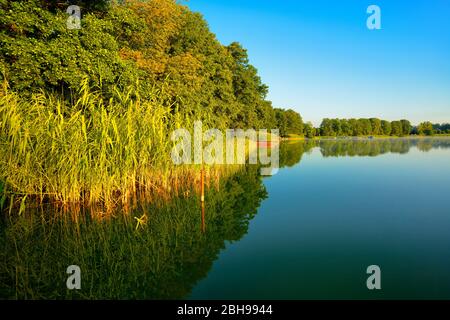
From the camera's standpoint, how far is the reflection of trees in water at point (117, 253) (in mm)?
4879

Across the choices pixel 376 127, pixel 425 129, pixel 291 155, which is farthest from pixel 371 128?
pixel 291 155

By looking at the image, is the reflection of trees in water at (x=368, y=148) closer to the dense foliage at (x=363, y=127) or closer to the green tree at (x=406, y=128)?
the dense foliage at (x=363, y=127)

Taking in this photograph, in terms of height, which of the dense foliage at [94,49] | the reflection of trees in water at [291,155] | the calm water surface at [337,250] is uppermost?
the dense foliage at [94,49]

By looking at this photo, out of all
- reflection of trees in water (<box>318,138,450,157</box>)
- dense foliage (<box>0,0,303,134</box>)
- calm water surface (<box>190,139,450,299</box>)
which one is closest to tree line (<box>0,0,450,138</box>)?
dense foliage (<box>0,0,303,134</box>)

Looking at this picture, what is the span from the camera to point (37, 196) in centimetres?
898

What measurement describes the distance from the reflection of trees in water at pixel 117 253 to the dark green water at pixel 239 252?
0.08 feet

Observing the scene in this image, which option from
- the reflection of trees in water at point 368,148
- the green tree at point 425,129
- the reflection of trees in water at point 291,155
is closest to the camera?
the reflection of trees in water at point 291,155

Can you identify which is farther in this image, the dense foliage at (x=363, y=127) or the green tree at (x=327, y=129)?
the dense foliage at (x=363, y=127)

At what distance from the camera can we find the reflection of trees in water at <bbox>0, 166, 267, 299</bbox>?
4.88 meters

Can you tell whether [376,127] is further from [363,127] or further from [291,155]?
[291,155]

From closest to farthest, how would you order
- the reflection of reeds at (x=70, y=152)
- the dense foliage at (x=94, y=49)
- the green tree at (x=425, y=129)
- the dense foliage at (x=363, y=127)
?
the reflection of reeds at (x=70, y=152)
the dense foliage at (x=94, y=49)
the dense foliage at (x=363, y=127)
the green tree at (x=425, y=129)

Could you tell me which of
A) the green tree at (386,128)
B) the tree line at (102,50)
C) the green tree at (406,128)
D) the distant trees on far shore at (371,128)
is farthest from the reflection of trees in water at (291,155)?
the green tree at (406,128)
